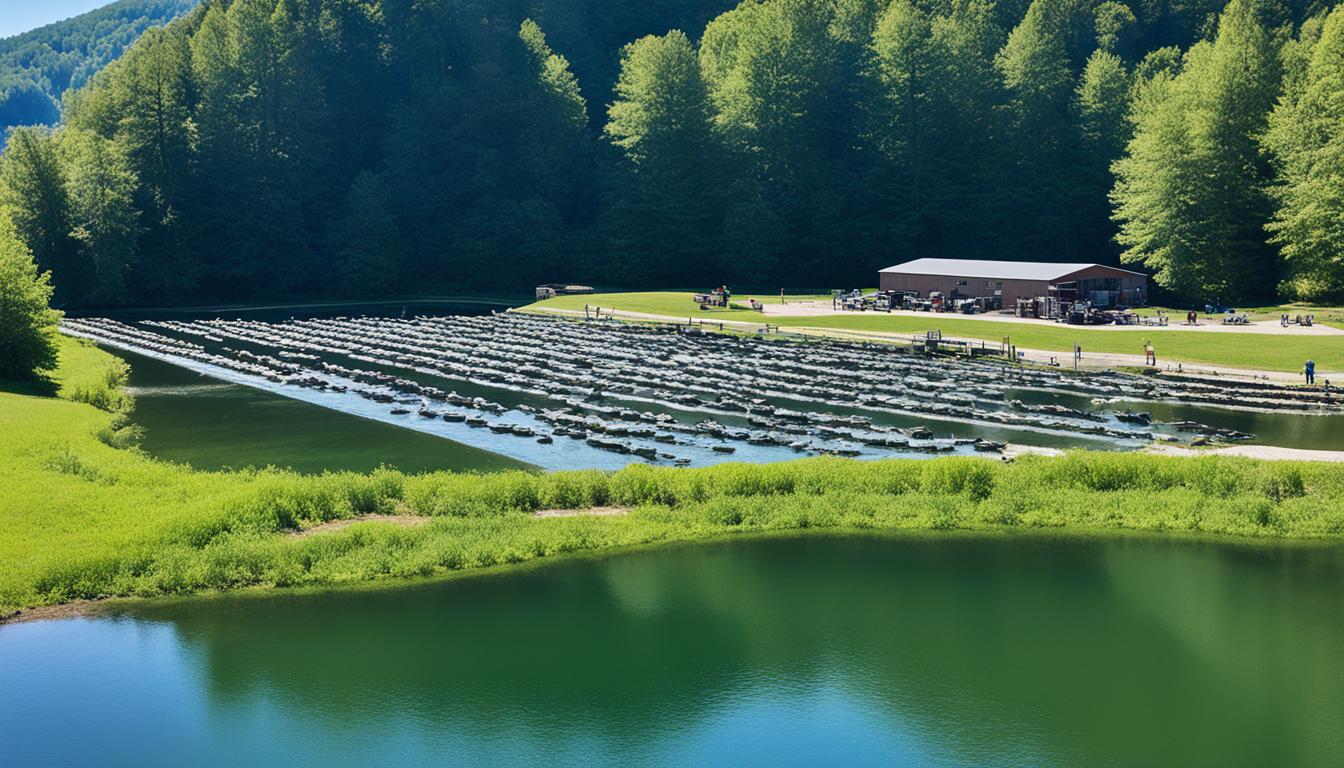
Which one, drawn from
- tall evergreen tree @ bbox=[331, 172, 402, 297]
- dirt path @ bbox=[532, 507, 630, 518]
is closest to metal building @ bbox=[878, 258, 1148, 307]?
dirt path @ bbox=[532, 507, 630, 518]

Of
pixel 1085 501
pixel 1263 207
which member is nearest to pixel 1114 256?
pixel 1263 207

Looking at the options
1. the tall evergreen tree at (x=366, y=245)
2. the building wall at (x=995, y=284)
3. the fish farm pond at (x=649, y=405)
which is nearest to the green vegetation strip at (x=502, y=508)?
the fish farm pond at (x=649, y=405)

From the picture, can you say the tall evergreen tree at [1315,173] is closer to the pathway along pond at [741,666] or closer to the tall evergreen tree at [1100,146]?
the tall evergreen tree at [1100,146]

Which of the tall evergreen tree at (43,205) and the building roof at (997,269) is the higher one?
the tall evergreen tree at (43,205)

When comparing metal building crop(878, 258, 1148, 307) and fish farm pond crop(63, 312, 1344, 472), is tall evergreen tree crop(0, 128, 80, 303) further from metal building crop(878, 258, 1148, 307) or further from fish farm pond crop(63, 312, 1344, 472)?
metal building crop(878, 258, 1148, 307)

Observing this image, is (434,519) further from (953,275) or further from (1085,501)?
(953,275)

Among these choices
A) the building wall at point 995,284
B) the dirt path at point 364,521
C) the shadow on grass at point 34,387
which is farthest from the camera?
the building wall at point 995,284

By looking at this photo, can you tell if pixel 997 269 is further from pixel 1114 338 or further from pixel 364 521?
pixel 364 521
